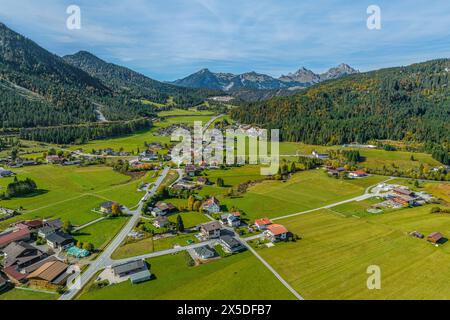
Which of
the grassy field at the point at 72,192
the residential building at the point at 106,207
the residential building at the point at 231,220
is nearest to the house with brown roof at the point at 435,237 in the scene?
the residential building at the point at 231,220

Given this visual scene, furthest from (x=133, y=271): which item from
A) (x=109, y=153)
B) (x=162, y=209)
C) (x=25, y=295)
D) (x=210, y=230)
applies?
(x=109, y=153)

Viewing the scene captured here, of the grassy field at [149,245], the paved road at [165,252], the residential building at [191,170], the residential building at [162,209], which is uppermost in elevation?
the residential building at [191,170]

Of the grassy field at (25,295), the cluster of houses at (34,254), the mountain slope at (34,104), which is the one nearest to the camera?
the grassy field at (25,295)

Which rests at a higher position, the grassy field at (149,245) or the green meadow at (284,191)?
the green meadow at (284,191)

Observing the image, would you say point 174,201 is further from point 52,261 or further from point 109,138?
point 109,138

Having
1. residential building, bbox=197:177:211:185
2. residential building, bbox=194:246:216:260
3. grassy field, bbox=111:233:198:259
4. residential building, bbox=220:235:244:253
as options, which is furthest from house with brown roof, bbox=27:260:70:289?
residential building, bbox=197:177:211:185

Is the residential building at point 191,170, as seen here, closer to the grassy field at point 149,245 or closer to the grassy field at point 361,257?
the grassy field at point 149,245

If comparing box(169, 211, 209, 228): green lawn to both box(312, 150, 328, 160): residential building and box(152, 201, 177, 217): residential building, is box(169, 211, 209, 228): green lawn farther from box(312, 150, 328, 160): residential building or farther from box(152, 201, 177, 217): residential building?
box(312, 150, 328, 160): residential building

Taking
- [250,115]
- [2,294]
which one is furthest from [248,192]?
[250,115]
